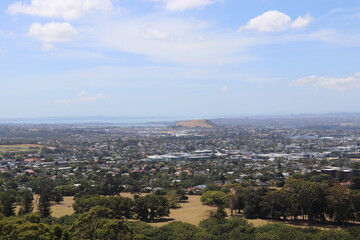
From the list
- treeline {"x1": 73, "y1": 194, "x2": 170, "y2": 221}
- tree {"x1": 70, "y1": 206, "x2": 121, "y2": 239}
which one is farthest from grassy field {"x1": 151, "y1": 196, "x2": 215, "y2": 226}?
tree {"x1": 70, "y1": 206, "x2": 121, "y2": 239}

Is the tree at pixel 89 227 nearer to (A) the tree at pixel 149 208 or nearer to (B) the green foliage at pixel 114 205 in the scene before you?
(B) the green foliage at pixel 114 205

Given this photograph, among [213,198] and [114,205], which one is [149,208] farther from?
[213,198]

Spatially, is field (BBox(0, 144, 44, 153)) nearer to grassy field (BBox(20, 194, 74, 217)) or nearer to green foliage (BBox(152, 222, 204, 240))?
grassy field (BBox(20, 194, 74, 217))

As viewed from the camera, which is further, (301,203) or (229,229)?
(301,203)

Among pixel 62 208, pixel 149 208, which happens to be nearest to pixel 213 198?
pixel 149 208

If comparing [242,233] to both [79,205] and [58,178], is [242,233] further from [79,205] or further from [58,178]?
[58,178]

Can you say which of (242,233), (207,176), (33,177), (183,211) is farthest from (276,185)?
(33,177)

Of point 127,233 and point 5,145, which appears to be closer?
point 127,233

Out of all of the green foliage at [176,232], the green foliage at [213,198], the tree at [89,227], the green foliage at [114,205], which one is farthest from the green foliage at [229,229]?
the green foliage at [213,198]

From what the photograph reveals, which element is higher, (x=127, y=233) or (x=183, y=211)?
(x=127, y=233)
